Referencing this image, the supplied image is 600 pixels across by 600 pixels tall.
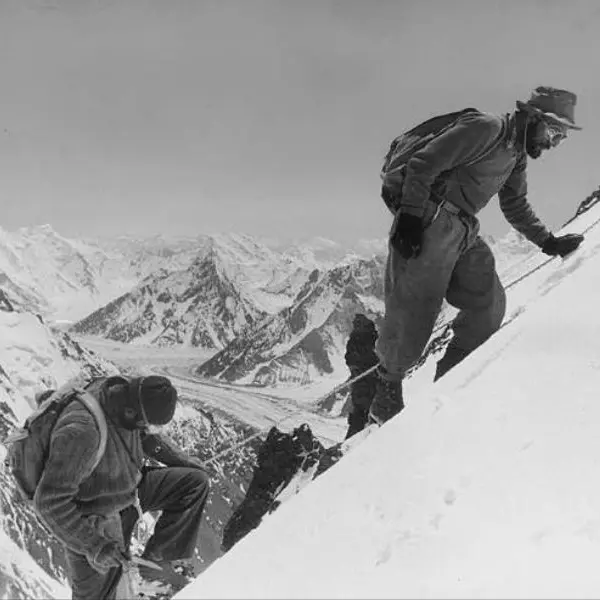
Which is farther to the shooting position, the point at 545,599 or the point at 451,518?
the point at 451,518

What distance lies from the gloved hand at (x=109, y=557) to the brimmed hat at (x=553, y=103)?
460 centimetres

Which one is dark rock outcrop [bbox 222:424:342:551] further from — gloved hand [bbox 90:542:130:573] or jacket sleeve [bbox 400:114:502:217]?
jacket sleeve [bbox 400:114:502:217]

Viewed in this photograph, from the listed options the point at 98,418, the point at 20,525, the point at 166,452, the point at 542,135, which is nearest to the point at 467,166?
the point at 542,135

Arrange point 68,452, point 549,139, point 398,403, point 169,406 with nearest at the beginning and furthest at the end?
point 68,452, point 169,406, point 549,139, point 398,403

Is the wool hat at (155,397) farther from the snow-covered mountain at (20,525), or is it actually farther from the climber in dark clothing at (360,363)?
the snow-covered mountain at (20,525)

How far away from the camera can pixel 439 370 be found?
7285 millimetres

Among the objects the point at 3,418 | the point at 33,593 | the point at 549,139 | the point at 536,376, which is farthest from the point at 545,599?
the point at 3,418

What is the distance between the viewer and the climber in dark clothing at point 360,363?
604 inches

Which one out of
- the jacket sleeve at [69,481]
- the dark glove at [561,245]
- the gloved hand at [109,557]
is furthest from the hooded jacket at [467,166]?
the gloved hand at [109,557]

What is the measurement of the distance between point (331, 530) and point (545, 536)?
1096mm

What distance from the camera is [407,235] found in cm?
589

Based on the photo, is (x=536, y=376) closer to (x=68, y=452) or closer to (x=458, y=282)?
(x=458, y=282)

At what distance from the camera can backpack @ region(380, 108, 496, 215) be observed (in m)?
6.01

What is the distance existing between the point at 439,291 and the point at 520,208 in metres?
1.60
